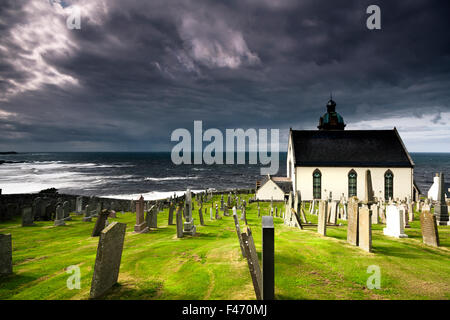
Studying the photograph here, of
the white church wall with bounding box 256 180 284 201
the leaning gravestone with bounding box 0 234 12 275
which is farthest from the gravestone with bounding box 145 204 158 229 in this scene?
the white church wall with bounding box 256 180 284 201

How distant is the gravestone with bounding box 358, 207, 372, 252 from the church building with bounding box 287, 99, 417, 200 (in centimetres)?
2470

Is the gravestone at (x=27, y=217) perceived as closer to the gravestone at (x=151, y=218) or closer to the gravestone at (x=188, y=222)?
the gravestone at (x=151, y=218)

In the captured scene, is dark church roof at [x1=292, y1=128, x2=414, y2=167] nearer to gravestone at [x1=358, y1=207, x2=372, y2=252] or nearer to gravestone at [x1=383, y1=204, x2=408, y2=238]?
gravestone at [x1=383, y1=204, x2=408, y2=238]

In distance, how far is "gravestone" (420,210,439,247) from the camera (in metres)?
9.22

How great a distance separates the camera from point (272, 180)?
3622 cm

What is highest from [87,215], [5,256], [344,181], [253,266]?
[344,181]

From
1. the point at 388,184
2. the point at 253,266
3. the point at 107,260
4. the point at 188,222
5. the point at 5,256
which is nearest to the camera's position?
the point at 253,266

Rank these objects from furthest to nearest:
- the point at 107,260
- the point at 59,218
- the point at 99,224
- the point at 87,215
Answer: the point at 87,215
the point at 59,218
the point at 99,224
the point at 107,260

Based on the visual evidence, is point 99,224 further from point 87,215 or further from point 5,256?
point 87,215

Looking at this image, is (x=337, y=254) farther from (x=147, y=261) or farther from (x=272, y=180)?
(x=272, y=180)

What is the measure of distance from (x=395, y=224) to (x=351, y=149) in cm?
2614

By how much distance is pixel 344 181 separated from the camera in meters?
32.8

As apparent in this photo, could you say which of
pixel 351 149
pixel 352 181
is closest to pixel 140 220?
pixel 352 181

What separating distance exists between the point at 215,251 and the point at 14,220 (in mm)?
19725
